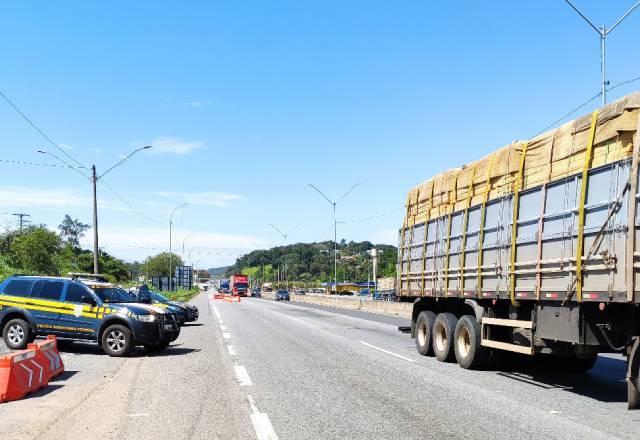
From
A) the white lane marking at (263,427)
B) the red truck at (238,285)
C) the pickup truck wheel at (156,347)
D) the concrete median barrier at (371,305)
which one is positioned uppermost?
the white lane marking at (263,427)

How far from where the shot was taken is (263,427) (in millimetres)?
7312

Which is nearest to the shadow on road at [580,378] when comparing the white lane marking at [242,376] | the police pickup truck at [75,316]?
the white lane marking at [242,376]

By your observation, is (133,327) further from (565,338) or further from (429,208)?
(565,338)

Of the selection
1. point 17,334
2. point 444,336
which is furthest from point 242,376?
point 17,334

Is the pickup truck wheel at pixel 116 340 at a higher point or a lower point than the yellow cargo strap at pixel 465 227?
lower

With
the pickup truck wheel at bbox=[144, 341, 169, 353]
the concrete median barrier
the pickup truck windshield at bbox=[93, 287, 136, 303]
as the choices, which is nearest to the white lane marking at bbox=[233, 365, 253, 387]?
the pickup truck wheel at bbox=[144, 341, 169, 353]

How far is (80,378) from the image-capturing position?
37.1ft

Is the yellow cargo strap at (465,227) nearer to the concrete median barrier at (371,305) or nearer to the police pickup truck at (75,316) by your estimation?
the police pickup truck at (75,316)

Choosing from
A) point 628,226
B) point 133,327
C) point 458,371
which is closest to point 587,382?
point 458,371

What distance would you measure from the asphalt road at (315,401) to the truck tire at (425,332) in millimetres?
496

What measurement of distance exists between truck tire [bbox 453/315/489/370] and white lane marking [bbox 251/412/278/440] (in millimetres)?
5688

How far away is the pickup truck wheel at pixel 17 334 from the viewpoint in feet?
49.6

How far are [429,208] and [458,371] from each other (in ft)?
14.8

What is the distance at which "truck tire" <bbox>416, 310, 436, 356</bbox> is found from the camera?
14852mm
